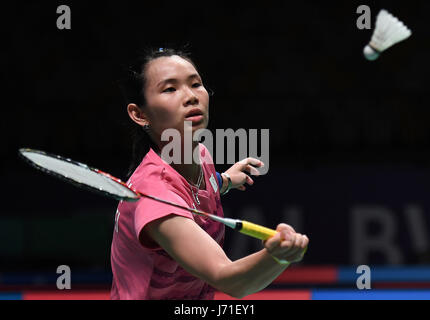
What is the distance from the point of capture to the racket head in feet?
6.21

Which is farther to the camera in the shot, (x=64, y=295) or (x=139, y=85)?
(x=64, y=295)

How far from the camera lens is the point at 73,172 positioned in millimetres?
2016

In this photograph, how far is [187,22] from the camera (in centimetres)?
836

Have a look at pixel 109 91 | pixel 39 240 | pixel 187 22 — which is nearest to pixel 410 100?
pixel 187 22

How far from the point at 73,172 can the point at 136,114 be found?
293 mm

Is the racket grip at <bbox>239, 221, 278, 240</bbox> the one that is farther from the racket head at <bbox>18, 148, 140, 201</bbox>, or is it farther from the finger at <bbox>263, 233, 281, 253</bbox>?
the racket head at <bbox>18, 148, 140, 201</bbox>

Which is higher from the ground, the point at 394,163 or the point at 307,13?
the point at 307,13

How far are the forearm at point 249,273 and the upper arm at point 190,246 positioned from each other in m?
0.03

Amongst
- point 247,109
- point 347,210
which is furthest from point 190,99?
point 247,109

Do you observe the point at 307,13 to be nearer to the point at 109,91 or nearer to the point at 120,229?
the point at 109,91

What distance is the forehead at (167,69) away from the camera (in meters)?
2.04

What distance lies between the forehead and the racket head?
0.36 metres

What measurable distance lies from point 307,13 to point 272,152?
6.94ft

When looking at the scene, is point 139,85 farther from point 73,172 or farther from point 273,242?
point 273,242
